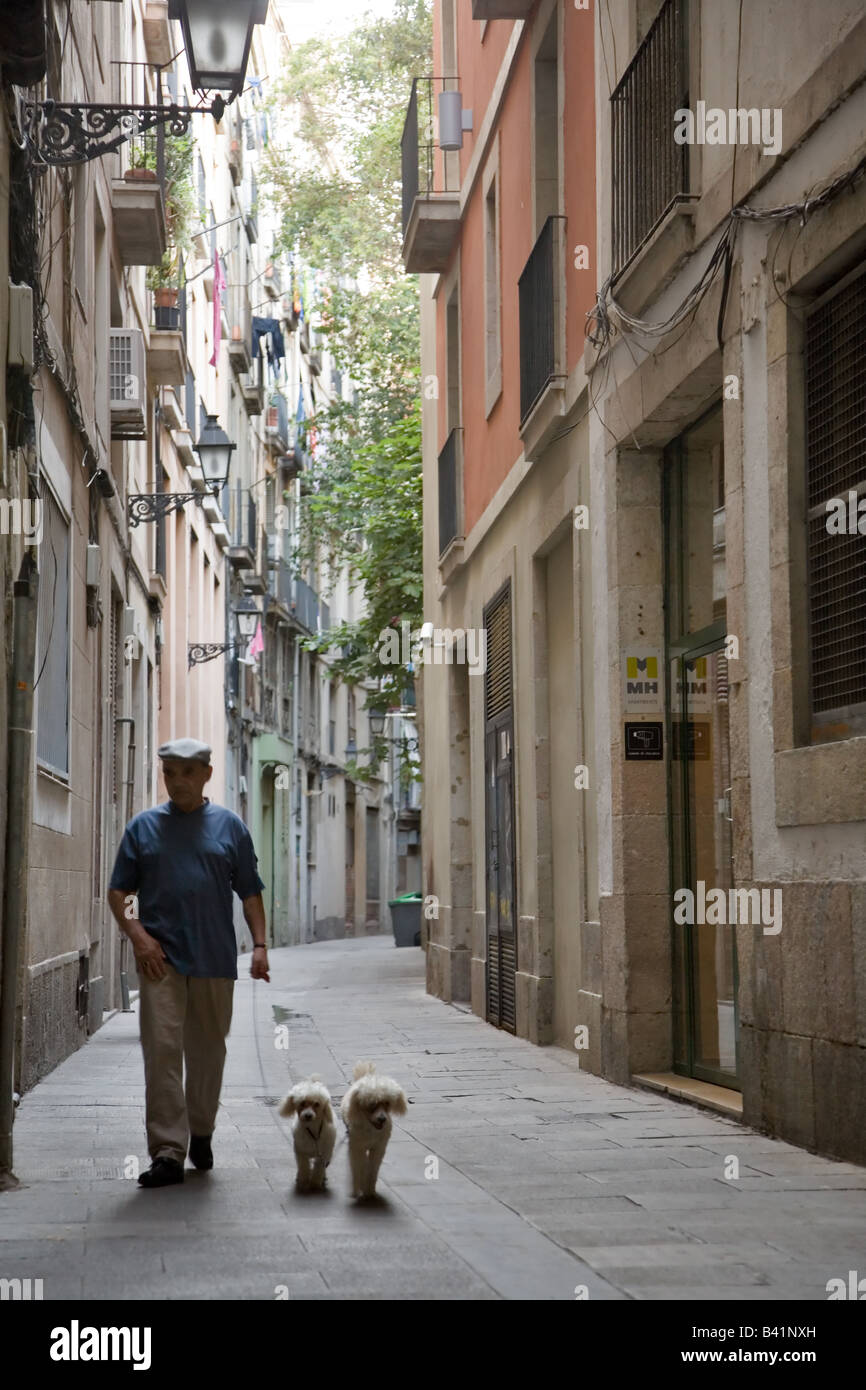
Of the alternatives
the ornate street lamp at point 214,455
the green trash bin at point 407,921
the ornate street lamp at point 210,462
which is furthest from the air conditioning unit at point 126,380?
the green trash bin at point 407,921

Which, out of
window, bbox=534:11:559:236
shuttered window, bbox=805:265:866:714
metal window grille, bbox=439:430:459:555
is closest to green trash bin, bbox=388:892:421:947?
metal window grille, bbox=439:430:459:555

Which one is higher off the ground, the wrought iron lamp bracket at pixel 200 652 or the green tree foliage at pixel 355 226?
the green tree foliage at pixel 355 226

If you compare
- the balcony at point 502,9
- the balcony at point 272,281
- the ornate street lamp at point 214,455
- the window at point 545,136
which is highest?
the balcony at point 272,281

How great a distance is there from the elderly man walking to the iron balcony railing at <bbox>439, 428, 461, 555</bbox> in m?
11.4

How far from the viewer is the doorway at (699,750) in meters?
10.2

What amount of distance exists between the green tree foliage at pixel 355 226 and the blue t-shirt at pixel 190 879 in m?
19.7

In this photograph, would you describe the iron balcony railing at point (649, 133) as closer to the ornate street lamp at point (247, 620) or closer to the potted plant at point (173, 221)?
the potted plant at point (173, 221)

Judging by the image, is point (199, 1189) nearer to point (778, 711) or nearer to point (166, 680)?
point (778, 711)

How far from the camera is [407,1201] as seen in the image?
6621 millimetres

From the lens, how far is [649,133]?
1052 cm

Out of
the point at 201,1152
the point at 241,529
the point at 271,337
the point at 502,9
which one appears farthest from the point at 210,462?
the point at 271,337

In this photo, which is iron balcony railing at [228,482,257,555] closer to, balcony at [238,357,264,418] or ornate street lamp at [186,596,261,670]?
ornate street lamp at [186,596,261,670]

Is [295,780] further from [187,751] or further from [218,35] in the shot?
[187,751]
